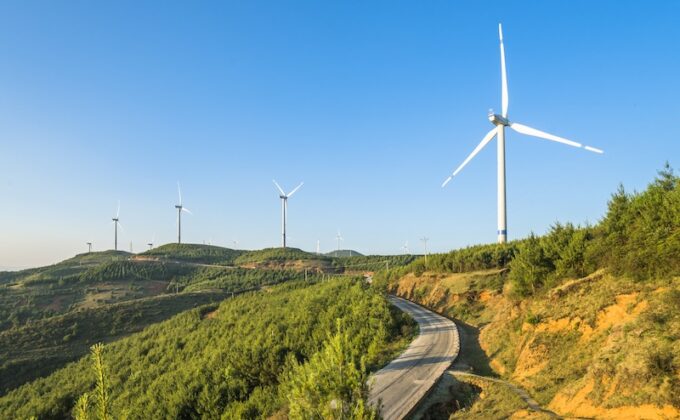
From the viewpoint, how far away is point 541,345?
969 inches

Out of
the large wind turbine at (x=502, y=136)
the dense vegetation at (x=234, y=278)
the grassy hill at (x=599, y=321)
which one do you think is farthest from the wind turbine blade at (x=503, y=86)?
the dense vegetation at (x=234, y=278)

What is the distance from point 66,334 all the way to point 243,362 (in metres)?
56.9

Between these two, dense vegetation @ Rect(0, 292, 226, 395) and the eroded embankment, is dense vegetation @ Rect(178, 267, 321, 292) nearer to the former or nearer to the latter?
dense vegetation @ Rect(0, 292, 226, 395)

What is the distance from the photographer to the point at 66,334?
237 feet

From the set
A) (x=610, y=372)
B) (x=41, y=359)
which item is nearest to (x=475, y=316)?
(x=610, y=372)

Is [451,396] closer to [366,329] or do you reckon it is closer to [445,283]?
[366,329]

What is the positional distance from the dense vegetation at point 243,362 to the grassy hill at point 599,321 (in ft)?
29.8

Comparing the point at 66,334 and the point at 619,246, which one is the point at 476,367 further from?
the point at 66,334

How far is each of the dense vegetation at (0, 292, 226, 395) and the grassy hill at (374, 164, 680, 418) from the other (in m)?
61.6

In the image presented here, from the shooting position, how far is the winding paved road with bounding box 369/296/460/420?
21589 millimetres

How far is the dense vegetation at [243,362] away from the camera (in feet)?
46.3

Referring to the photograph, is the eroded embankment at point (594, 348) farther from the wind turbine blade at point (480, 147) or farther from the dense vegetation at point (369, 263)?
the dense vegetation at point (369, 263)

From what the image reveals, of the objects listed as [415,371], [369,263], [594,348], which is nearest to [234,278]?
[369,263]

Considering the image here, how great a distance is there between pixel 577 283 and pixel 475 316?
1960 cm
